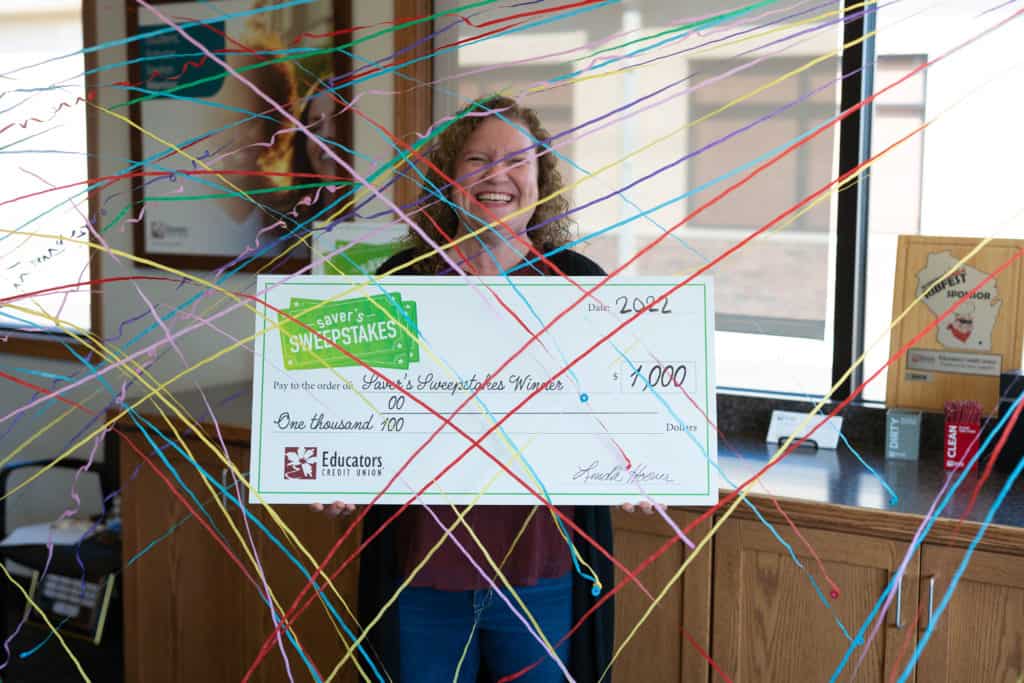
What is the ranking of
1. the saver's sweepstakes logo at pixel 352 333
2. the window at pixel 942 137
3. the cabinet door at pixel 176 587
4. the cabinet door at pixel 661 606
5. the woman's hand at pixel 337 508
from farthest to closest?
the cabinet door at pixel 176 587
the window at pixel 942 137
the cabinet door at pixel 661 606
the woman's hand at pixel 337 508
the saver's sweepstakes logo at pixel 352 333

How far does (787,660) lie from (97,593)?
65.0 inches

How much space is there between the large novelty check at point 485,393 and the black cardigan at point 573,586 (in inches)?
10.1

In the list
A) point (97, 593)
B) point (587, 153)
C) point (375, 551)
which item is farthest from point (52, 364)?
point (375, 551)

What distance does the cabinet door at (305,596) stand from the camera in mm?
2008

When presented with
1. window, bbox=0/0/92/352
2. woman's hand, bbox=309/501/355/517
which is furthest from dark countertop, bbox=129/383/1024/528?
window, bbox=0/0/92/352

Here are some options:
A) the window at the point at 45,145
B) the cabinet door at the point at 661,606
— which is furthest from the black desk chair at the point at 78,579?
the cabinet door at the point at 661,606

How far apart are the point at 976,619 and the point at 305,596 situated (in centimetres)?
126

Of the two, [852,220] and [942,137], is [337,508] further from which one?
[942,137]

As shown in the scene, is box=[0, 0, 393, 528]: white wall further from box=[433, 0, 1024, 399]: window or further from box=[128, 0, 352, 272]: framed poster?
box=[433, 0, 1024, 399]: window

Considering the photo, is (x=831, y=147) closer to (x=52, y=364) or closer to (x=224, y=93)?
(x=224, y=93)

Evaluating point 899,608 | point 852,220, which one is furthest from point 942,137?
point 899,608

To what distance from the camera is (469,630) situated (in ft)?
4.32

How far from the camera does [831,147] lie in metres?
2.05

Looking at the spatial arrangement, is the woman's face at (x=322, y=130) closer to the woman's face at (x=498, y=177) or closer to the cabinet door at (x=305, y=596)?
the cabinet door at (x=305, y=596)
